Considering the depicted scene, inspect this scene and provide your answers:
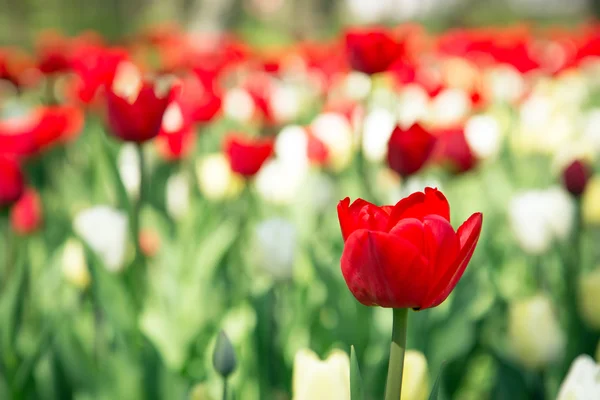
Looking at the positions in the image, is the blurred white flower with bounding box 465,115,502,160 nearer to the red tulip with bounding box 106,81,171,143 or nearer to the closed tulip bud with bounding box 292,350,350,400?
the red tulip with bounding box 106,81,171,143

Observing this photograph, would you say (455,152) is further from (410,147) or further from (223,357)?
(223,357)

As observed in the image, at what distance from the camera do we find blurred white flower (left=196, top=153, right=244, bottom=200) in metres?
1.90

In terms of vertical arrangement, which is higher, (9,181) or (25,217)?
(9,181)

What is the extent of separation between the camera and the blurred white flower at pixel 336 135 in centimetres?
214

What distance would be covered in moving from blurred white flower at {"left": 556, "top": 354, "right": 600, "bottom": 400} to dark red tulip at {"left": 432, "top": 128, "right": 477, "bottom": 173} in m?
0.91

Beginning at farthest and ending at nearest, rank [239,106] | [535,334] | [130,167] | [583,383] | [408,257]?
[239,106], [130,167], [535,334], [583,383], [408,257]

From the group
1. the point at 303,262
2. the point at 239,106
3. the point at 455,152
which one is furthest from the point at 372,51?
the point at 239,106

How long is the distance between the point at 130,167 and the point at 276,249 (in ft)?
2.43

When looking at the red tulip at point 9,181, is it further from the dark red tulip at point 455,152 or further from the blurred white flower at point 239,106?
the blurred white flower at point 239,106

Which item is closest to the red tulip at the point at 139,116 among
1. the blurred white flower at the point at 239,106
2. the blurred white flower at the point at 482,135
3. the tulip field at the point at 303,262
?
the tulip field at the point at 303,262

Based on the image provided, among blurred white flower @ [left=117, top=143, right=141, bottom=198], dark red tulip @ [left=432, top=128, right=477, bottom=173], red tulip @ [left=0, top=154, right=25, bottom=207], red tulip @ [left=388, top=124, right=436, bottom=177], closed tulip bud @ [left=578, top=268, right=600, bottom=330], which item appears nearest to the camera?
closed tulip bud @ [left=578, top=268, right=600, bottom=330]

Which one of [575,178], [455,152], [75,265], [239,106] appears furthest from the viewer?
[239,106]

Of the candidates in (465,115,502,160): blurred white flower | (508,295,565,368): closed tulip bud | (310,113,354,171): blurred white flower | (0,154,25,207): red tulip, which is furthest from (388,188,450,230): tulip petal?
(465,115,502,160): blurred white flower

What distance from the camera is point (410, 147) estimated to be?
1301 mm
